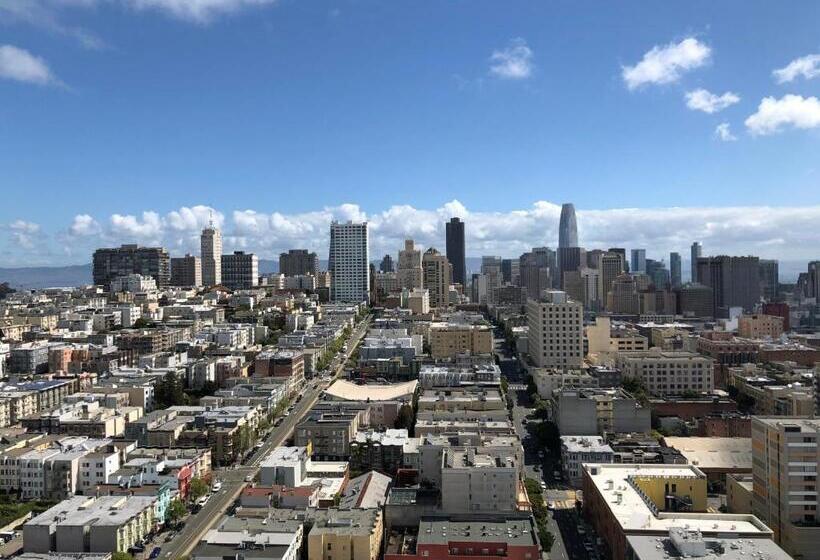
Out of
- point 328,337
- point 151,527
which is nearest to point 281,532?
point 151,527

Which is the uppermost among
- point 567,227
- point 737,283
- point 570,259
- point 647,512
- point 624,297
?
point 567,227

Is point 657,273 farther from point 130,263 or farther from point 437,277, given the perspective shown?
point 130,263

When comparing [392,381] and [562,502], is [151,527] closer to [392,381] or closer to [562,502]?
[562,502]

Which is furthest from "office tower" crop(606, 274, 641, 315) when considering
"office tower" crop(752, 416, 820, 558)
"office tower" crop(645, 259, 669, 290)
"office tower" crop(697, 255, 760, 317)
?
"office tower" crop(752, 416, 820, 558)

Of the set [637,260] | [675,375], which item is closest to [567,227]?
[637,260]

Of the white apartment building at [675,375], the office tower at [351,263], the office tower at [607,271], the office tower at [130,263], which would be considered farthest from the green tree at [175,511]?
the office tower at [607,271]
